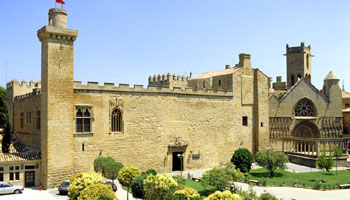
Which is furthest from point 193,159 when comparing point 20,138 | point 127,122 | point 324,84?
point 324,84

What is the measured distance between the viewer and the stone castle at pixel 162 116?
25.1 metres

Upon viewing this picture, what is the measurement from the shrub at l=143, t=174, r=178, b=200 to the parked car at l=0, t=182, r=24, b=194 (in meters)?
10.1

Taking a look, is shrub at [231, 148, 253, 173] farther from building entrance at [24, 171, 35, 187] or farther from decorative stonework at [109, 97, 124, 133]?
building entrance at [24, 171, 35, 187]

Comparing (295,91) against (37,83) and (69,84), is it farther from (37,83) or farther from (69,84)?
(37,83)

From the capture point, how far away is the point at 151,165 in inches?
1177

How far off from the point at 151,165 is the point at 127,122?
4608mm

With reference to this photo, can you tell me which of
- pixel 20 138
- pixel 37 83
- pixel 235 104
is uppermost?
pixel 37 83

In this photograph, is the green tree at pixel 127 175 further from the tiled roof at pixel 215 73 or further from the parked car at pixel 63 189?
the tiled roof at pixel 215 73

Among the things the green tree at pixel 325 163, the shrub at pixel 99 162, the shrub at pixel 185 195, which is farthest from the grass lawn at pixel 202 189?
the green tree at pixel 325 163

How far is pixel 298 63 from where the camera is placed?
46031 mm

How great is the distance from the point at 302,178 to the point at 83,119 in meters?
A: 19.3

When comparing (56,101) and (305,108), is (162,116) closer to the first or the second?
(56,101)

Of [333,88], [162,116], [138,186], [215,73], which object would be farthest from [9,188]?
[333,88]

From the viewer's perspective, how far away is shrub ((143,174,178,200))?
18.9m
